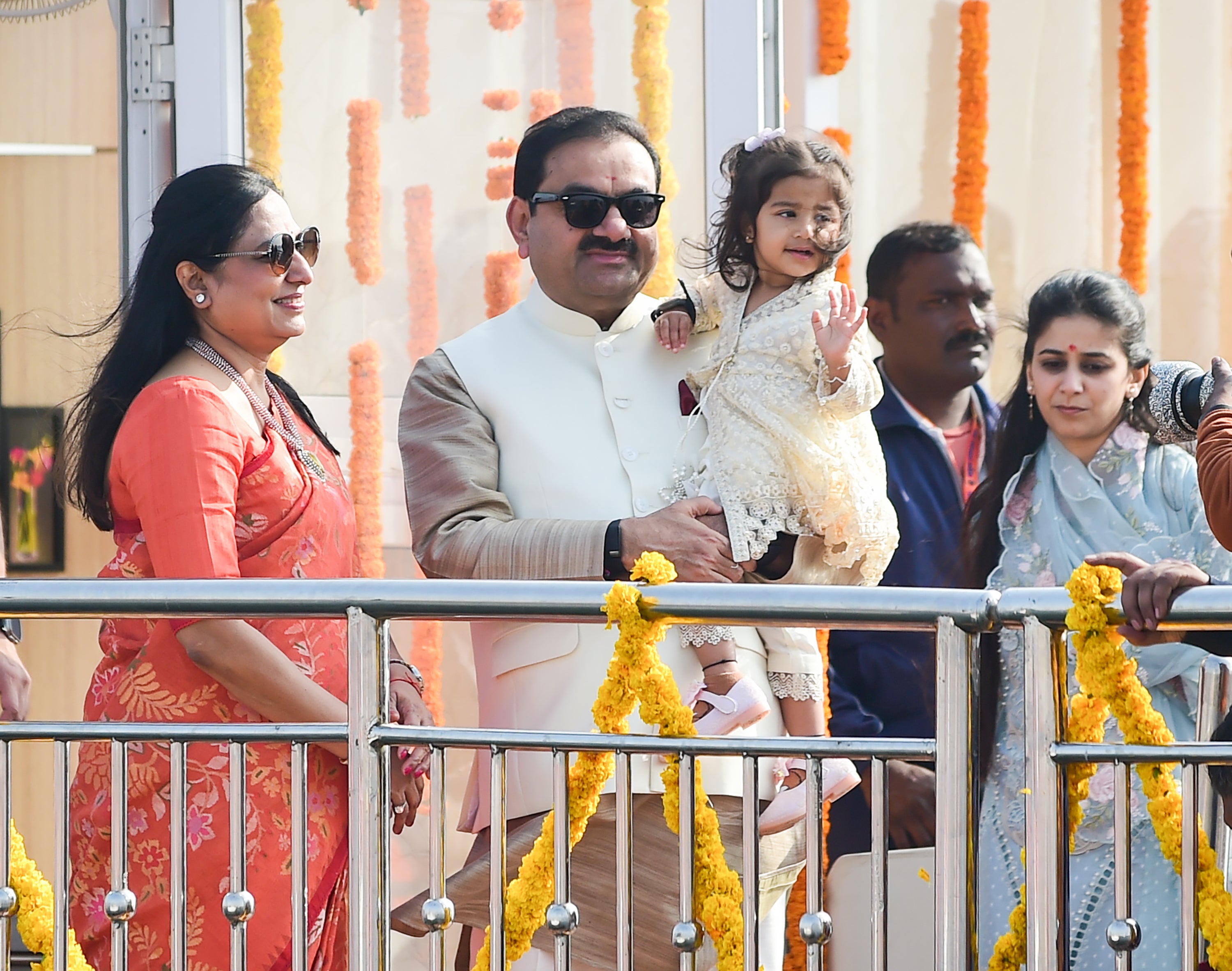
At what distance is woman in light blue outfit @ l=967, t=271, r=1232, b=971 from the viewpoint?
116 inches

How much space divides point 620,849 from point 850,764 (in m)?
0.73

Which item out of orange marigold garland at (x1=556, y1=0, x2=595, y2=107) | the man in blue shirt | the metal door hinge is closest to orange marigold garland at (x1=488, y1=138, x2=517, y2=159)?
orange marigold garland at (x1=556, y1=0, x2=595, y2=107)

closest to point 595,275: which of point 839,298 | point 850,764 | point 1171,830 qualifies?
point 839,298

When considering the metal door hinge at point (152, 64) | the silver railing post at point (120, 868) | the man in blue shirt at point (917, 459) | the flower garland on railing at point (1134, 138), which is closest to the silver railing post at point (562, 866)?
the silver railing post at point (120, 868)

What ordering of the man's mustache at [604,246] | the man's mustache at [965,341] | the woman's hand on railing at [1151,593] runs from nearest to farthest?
the woman's hand on railing at [1151,593], the man's mustache at [604,246], the man's mustache at [965,341]

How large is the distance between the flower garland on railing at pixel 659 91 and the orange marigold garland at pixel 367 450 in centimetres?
74

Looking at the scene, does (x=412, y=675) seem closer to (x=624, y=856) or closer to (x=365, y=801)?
(x=365, y=801)

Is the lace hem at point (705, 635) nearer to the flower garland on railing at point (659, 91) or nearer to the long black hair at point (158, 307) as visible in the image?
the long black hair at point (158, 307)

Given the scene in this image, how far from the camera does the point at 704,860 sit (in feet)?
7.41

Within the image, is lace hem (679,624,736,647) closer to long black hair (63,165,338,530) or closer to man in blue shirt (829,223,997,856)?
man in blue shirt (829,223,997,856)

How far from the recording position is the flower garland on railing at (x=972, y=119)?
15.4 ft

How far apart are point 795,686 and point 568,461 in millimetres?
596

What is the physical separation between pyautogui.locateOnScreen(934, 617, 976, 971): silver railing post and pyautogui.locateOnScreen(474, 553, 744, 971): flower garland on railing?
30 centimetres

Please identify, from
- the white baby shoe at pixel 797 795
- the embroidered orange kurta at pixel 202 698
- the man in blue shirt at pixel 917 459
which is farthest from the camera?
the man in blue shirt at pixel 917 459
